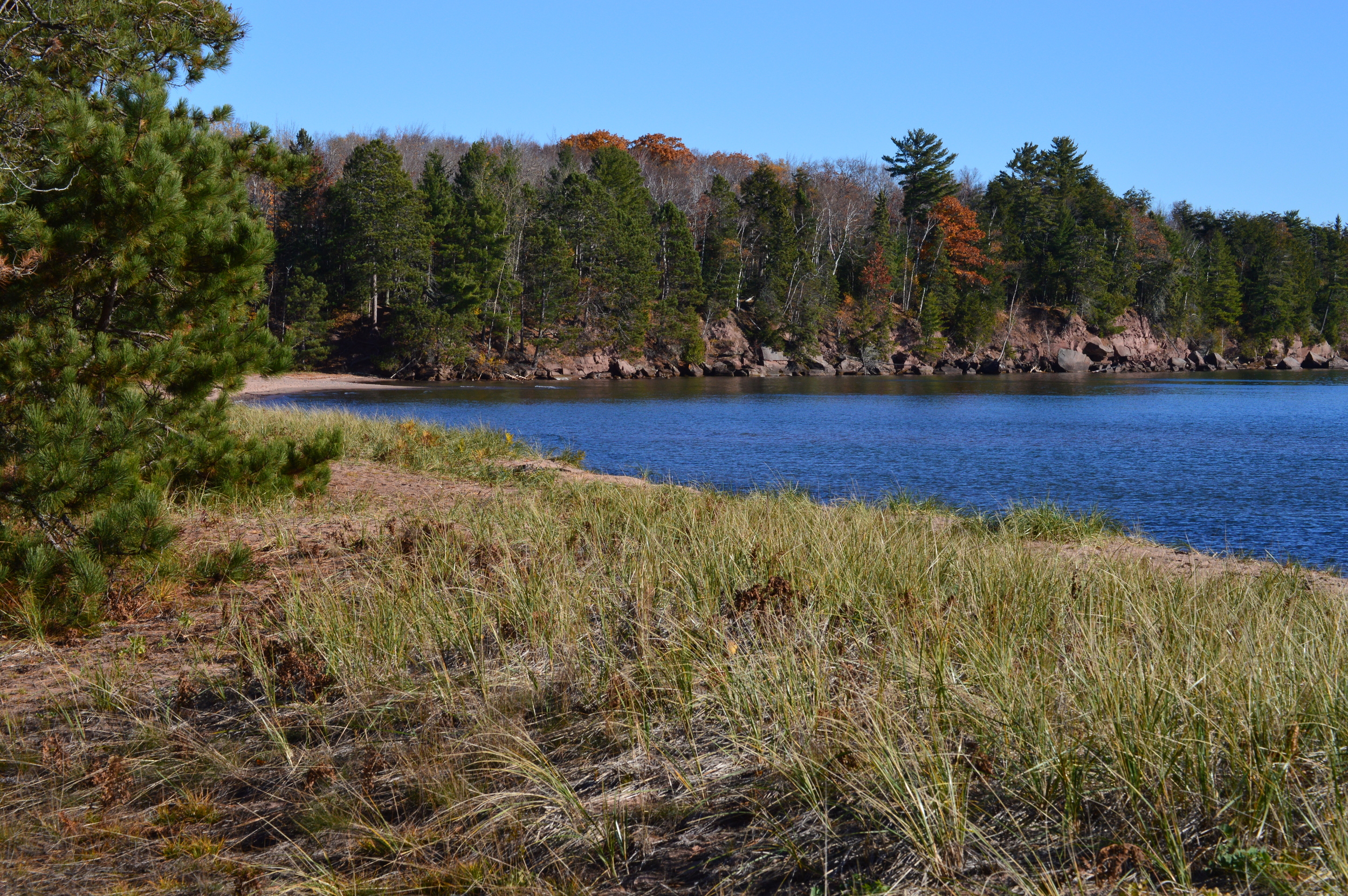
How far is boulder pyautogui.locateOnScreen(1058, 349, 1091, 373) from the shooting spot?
264 ft

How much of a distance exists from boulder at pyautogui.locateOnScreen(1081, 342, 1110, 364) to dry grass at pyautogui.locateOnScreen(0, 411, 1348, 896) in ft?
273

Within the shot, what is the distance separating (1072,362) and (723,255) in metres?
32.8

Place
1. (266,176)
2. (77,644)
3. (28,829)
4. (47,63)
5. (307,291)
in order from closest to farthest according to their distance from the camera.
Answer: (28,829), (77,644), (47,63), (266,176), (307,291)

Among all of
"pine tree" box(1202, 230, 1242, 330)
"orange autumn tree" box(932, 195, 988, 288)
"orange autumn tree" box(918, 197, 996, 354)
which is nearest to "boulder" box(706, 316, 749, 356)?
"orange autumn tree" box(918, 197, 996, 354)

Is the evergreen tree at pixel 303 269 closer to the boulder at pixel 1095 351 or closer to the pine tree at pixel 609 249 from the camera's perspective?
the pine tree at pixel 609 249

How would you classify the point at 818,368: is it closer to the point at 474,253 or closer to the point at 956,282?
the point at 956,282

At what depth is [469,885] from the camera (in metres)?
3.02

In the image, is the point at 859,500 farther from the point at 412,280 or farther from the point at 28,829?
the point at 412,280

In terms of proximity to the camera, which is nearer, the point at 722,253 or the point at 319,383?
the point at 319,383

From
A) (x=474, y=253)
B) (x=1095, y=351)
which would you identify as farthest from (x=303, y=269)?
(x=1095, y=351)

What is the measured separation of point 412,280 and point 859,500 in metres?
47.9

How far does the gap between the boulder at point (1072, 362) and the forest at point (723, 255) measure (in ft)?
12.9

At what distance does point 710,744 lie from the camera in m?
3.76

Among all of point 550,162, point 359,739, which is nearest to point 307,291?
point 550,162
